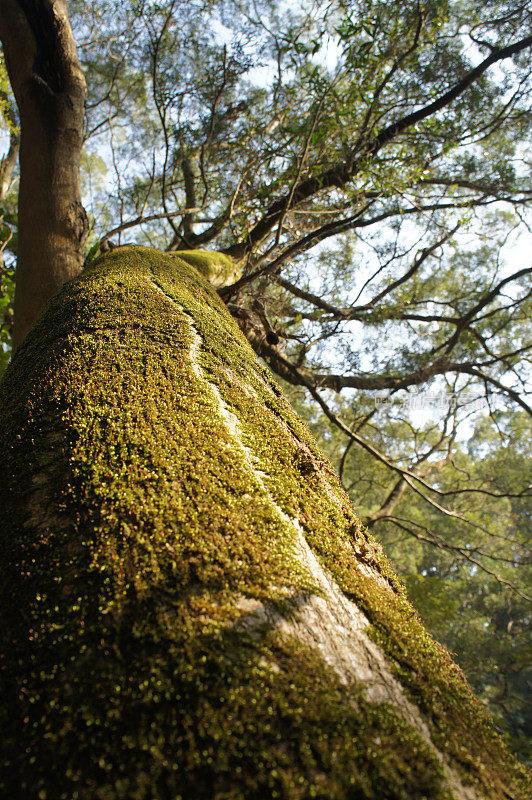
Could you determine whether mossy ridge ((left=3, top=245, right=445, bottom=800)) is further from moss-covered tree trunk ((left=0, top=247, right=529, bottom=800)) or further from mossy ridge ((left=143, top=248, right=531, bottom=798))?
mossy ridge ((left=143, top=248, right=531, bottom=798))

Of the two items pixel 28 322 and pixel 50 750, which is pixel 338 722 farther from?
pixel 28 322

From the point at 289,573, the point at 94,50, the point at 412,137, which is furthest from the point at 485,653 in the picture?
the point at 94,50

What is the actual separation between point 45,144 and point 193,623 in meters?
3.73

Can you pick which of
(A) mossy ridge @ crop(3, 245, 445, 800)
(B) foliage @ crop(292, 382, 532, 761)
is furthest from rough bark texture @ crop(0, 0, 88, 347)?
(B) foliage @ crop(292, 382, 532, 761)

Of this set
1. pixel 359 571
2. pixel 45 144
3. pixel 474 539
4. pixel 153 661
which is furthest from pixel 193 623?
pixel 474 539

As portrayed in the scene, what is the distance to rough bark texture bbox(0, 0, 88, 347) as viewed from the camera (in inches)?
113

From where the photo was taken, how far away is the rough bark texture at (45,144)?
286 centimetres

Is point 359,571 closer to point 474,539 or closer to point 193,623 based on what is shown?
point 193,623

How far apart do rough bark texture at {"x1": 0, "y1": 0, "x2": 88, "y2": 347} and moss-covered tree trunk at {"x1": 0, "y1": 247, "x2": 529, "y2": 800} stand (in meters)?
1.91

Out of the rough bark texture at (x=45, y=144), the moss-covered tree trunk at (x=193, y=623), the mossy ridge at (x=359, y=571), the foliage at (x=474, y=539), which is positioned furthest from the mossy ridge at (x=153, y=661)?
the foliage at (x=474, y=539)

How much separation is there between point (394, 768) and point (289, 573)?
377 millimetres

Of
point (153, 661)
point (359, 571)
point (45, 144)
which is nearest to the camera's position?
point (153, 661)

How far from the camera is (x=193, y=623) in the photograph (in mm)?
723

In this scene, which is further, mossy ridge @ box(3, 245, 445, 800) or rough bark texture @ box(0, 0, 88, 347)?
rough bark texture @ box(0, 0, 88, 347)
